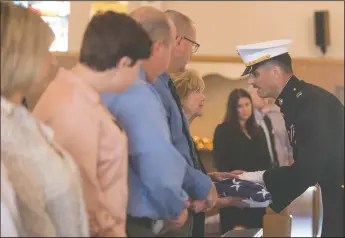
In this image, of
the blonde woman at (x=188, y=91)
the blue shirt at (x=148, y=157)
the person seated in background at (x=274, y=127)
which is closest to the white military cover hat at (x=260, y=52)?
the blonde woman at (x=188, y=91)

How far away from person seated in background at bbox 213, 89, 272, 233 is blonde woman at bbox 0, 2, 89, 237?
9.22 ft

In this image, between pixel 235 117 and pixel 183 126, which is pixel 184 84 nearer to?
pixel 183 126

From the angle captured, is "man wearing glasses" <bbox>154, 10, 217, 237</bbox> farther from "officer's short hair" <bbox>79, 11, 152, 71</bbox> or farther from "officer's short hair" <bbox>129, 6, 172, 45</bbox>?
"officer's short hair" <bbox>79, 11, 152, 71</bbox>

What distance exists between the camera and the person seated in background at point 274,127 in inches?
174

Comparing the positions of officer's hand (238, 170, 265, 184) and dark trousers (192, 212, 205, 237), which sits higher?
officer's hand (238, 170, 265, 184)

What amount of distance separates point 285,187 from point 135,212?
0.92m

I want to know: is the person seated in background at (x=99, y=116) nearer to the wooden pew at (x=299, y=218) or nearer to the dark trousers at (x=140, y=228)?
the dark trousers at (x=140, y=228)

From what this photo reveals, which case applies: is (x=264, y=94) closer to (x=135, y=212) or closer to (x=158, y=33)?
(x=158, y=33)

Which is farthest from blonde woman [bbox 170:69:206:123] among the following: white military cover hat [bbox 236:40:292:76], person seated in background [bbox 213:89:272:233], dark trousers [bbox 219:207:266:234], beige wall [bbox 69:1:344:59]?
beige wall [bbox 69:1:344:59]

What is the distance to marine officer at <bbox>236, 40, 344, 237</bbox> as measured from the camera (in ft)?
6.95

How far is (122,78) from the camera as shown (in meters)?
1.25

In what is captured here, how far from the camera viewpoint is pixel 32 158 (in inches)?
43.3

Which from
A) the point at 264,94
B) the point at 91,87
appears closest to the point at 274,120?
the point at 264,94

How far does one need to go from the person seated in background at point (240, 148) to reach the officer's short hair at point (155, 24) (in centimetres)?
239
